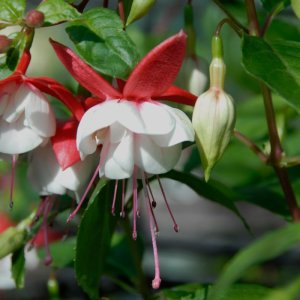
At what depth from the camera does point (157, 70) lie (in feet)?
2.93

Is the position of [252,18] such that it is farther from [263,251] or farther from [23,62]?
[263,251]

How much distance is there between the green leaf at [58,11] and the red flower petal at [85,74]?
0.14 ft

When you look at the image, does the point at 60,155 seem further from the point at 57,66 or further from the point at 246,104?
the point at 57,66

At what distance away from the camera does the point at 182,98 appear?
94 centimetres

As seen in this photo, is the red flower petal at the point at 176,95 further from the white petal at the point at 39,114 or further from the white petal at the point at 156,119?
the white petal at the point at 39,114

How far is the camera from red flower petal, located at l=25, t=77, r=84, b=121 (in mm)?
950

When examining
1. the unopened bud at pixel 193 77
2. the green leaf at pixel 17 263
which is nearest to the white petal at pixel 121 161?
the unopened bud at pixel 193 77

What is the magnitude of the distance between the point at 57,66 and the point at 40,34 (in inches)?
16.3

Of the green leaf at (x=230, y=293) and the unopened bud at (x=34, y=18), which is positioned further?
the green leaf at (x=230, y=293)

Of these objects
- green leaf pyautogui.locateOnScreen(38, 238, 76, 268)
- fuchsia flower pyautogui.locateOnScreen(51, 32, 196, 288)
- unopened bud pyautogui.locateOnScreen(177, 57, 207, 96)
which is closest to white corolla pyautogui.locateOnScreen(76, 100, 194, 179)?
fuchsia flower pyautogui.locateOnScreen(51, 32, 196, 288)

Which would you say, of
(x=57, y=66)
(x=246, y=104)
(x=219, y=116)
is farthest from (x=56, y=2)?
(x=57, y=66)

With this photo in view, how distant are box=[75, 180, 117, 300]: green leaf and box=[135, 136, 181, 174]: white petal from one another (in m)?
0.08

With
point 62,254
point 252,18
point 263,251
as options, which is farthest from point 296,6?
point 62,254

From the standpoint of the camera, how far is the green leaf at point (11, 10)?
0.94 m
